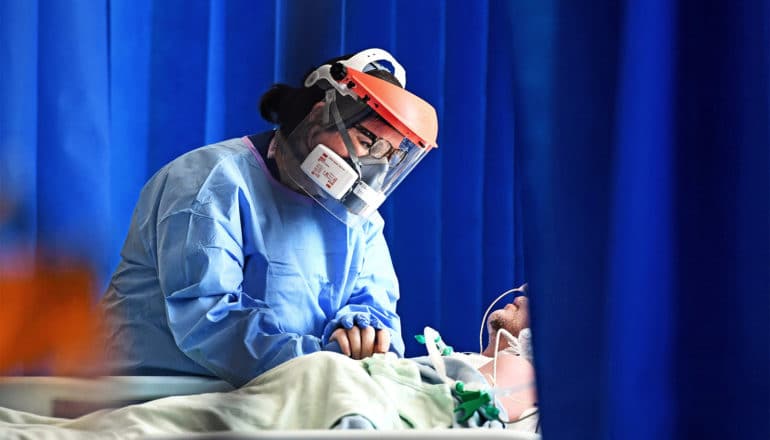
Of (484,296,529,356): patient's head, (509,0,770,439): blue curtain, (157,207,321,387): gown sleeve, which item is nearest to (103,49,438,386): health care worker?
(157,207,321,387): gown sleeve

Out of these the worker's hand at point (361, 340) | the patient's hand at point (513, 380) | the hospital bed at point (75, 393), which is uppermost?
the worker's hand at point (361, 340)

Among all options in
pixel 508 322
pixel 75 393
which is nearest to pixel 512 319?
pixel 508 322

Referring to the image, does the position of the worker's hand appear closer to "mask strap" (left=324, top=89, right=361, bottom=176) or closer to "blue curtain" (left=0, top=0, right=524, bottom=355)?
"mask strap" (left=324, top=89, right=361, bottom=176)

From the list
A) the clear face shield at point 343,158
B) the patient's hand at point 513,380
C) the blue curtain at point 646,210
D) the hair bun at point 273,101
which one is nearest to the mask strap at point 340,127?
the clear face shield at point 343,158

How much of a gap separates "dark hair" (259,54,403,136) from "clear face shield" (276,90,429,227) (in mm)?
12

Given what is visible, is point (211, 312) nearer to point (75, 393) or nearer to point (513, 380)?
point (75, 393)

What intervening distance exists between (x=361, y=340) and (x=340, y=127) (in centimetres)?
43

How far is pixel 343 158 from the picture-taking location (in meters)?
1.72

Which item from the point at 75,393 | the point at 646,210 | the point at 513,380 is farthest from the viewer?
the point at 513,380

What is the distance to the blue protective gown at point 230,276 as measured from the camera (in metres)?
1.57

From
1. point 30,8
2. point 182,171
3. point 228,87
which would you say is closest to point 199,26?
point 228,87

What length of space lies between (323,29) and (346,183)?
308mm

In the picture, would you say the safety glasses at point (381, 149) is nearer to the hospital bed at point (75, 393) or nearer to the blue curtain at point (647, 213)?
the hospital bed at point (75, 393)

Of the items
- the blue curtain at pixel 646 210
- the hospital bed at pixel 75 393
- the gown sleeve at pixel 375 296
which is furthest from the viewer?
the gown sleeve at pixel 375 296
